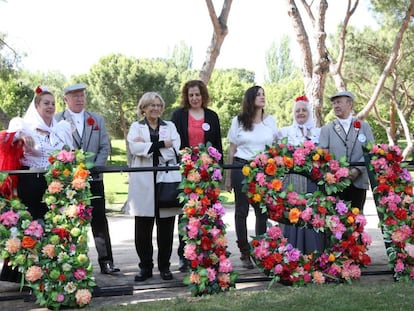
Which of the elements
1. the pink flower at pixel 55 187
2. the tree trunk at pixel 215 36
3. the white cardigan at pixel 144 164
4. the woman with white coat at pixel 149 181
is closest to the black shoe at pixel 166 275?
the woman with white coat at pixel 149 181

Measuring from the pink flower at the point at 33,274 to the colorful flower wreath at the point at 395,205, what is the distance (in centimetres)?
320

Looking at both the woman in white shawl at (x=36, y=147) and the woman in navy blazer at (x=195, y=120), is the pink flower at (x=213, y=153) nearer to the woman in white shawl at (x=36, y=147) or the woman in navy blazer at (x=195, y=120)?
the woman in navy blazer at (x=195, y=120)

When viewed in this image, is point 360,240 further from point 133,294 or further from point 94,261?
point 94,261

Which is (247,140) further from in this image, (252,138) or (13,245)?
(13,245)

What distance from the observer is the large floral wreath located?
4.92 meters

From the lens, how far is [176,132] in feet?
19.6

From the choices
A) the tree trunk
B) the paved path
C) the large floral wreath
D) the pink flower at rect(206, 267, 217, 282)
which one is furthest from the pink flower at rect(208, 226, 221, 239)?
the tree trunk

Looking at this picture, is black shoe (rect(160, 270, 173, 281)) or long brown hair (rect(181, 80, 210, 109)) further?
long brown hair (rect(181, 80, 210, 109))

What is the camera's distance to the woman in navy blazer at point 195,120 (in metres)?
6.30

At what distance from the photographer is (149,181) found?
581 centimetres

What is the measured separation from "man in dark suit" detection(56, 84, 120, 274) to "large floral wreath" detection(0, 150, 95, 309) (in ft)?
3.38

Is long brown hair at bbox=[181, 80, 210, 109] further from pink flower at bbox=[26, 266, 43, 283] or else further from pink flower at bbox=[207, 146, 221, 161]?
pink flower at bbox=[26, 266, 43, 283]

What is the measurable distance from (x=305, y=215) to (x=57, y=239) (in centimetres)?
223

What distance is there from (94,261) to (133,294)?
207 cm
